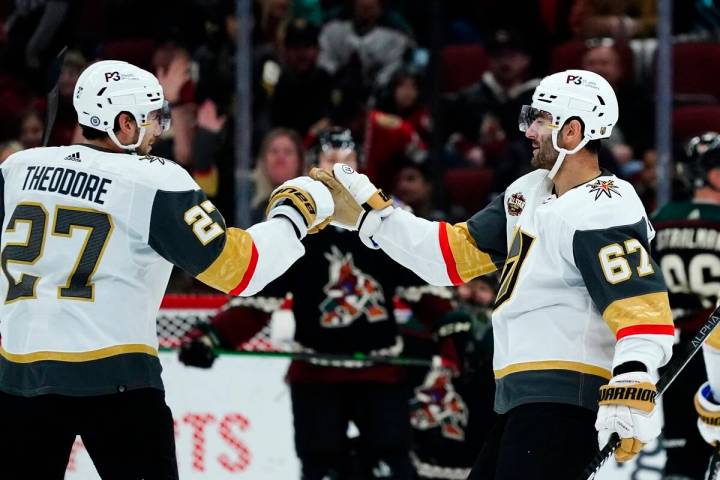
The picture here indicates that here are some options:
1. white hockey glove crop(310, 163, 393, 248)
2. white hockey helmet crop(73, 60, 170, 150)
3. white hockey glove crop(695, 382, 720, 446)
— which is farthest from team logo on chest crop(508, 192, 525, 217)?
white hockey helmet crop(73, 60, 170, 150)

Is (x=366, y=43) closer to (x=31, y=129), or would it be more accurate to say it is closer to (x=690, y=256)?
(x=31, y=129)

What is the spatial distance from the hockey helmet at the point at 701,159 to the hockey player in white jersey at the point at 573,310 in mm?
1677

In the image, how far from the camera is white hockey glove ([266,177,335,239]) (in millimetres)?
4465

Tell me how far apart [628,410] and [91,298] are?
145cm

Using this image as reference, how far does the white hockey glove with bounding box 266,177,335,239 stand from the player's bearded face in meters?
0.70

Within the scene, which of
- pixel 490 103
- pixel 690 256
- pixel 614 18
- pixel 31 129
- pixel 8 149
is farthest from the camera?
pixel 490 103

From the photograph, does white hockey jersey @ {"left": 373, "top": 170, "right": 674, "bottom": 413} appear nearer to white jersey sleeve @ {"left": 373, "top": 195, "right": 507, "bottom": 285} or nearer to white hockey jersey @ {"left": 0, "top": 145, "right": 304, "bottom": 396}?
white jersey sleeve @ {"left": 373, "top": 195, "right": 507, "bottom": 285}

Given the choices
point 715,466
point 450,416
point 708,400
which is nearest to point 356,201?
point 708,400

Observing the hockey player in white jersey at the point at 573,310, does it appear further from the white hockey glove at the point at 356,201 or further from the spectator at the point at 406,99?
the spectator at the point at 406,99

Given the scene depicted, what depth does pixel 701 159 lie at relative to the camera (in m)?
5.82

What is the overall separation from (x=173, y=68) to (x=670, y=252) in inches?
116

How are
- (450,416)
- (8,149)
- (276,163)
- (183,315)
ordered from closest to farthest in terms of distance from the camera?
(450,416)
(183,315)
(276,163)
(8,149)

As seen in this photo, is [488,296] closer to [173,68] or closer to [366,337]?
[366,337]

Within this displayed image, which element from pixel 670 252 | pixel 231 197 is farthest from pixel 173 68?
pixel 670 252
